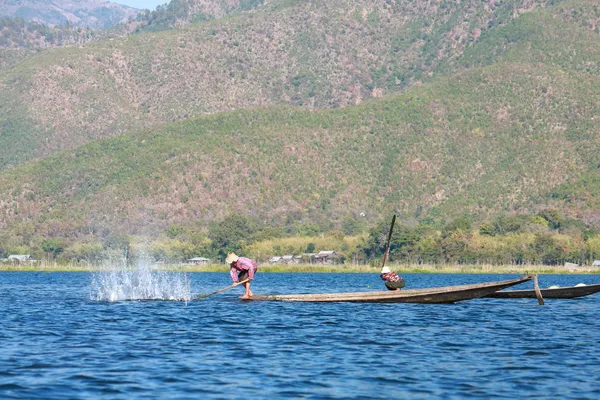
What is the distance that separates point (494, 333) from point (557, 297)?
1915 cm

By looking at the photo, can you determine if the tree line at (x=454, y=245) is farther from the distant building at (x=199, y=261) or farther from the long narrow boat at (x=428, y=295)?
the long narrow boat at (x=428, y=295)

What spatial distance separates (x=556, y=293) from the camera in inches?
2213

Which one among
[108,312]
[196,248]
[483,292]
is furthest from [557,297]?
[196,248]

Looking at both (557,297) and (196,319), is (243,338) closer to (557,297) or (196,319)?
(196,319)

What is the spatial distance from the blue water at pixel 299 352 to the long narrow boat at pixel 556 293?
3189mm

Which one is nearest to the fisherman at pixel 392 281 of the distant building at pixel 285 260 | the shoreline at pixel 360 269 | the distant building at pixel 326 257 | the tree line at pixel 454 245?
the shoreline at pixel 360 269

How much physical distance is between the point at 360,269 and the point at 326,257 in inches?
790

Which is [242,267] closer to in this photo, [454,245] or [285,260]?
[454,245]

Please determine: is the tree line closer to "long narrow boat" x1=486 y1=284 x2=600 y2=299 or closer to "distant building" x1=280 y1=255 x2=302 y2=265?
"distant building" x1=280 y1=255 x2=302 y2=265

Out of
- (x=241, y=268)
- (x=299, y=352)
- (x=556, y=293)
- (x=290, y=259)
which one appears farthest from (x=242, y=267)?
(x=290, y=259)

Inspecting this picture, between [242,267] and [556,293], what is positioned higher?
[242,267]

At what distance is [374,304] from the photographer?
172 ft

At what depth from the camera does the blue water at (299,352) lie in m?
25.8

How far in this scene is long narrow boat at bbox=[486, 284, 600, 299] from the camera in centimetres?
5359
